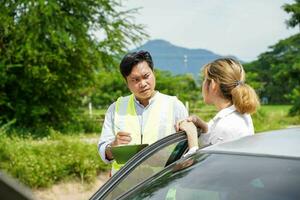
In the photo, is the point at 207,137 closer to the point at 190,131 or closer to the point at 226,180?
the point at 190,131

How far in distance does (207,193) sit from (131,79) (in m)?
1.41

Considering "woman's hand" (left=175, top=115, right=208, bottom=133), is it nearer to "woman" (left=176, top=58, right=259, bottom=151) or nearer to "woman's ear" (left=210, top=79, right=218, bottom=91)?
"woman" (left=176, top=58, right=259, bottom=151)

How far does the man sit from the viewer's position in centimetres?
383

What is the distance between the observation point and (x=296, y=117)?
36.2 meters

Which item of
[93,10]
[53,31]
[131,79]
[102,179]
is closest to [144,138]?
[131,79]

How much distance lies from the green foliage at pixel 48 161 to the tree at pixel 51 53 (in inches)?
352

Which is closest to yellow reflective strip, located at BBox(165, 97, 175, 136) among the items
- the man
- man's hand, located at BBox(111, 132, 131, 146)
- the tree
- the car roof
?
the man

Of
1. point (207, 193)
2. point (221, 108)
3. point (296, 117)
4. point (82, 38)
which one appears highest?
point (82, 38)

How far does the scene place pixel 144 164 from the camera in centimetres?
332

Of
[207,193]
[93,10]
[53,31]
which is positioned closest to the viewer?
[207,193]

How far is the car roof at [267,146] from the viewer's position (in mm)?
2752

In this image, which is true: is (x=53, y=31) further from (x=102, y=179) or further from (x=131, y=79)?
(x=131, y=79)

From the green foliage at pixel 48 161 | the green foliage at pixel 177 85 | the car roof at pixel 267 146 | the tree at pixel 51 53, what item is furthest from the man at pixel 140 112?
the green foliage at pixel 177 85

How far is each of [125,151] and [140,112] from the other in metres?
0.50
